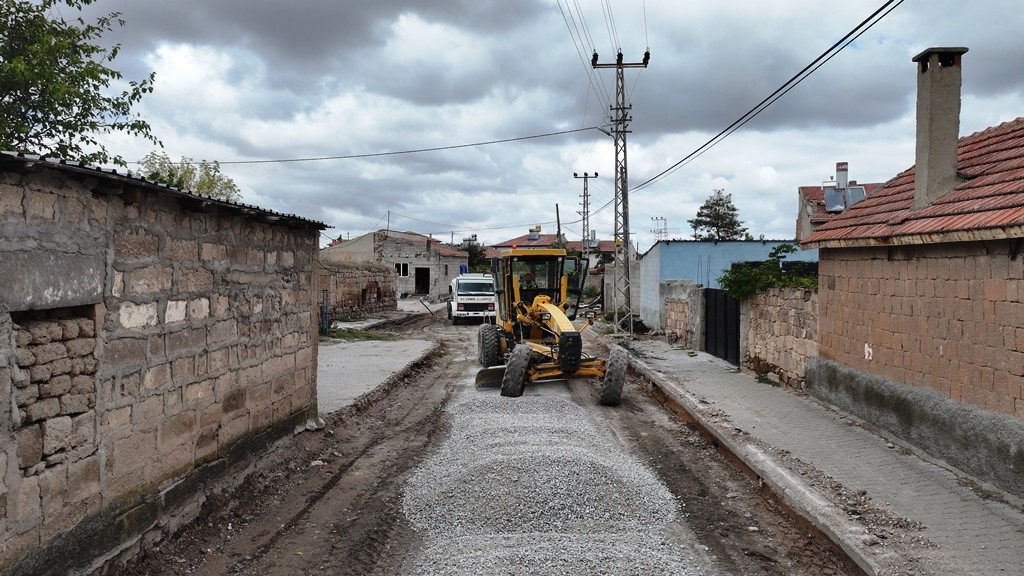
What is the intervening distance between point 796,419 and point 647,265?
1926 cm

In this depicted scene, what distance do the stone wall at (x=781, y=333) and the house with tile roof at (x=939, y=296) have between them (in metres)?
0.58

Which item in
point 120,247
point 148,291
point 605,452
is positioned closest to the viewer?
point 120,247

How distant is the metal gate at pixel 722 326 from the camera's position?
15883 millimetres

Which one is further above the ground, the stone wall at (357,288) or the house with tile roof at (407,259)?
the house with tile roof at (407,259)

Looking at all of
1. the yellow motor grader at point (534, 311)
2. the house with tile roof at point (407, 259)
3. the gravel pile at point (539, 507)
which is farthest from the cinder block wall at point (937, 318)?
the house with tile roof at point (407, 259)

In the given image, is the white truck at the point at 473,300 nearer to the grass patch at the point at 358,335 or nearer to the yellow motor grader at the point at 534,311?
the grass patch at the point at 358,335

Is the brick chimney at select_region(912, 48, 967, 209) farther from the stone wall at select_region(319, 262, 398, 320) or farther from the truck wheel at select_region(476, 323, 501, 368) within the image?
the stone wall at select_region(319, 262, 398, 320)

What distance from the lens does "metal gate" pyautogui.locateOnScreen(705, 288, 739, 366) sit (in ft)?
52.1

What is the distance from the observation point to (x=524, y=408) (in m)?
11.0

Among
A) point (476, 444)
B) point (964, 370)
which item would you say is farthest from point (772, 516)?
point (476, 444)

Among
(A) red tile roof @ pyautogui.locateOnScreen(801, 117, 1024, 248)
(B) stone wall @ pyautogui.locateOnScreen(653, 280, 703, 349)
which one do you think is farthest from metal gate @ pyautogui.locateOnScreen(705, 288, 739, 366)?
(A) red tile roof @ pyautogui.locateOnScreen(801, 117, 1024, 248)

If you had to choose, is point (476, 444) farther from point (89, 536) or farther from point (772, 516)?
point (89, 536)

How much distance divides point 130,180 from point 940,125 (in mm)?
9111

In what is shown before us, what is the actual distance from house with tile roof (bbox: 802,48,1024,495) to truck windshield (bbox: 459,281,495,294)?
814 inches
